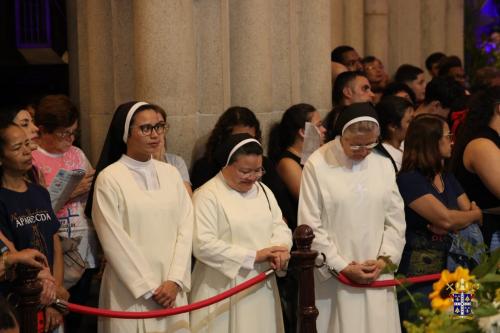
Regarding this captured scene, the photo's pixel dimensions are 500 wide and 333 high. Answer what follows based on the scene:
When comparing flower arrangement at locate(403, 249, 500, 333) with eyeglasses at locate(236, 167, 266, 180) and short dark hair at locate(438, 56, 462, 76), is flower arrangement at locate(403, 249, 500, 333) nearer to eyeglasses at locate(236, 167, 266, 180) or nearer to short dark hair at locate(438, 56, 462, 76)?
eyeglasses at locate(236, 167, 266, 180)

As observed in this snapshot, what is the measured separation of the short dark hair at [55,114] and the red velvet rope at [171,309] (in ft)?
4.43

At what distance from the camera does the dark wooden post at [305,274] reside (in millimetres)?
6043

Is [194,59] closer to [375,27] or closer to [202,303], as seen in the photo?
[202,303]

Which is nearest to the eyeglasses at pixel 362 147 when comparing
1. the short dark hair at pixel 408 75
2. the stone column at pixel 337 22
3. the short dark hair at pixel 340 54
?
the short dark hair at pixel 340 54

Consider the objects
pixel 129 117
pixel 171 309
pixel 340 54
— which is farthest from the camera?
pixel 340 54

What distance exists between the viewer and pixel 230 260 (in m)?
6.32

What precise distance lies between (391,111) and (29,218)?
3090 mm

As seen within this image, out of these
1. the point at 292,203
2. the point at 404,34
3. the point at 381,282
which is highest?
the point at 404,34

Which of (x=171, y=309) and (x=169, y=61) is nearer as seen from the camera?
(x=171, y=309)

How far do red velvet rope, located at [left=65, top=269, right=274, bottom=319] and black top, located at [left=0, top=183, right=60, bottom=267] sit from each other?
441mm

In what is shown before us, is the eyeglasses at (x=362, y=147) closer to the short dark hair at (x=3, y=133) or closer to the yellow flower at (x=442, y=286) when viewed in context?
the short dark hair at (x=3, y=133)

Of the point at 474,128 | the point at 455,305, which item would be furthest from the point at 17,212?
the point at 474,128

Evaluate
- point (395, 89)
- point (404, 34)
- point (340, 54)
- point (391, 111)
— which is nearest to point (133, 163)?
point (391, 111)

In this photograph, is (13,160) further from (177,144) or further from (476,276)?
(476,276)
